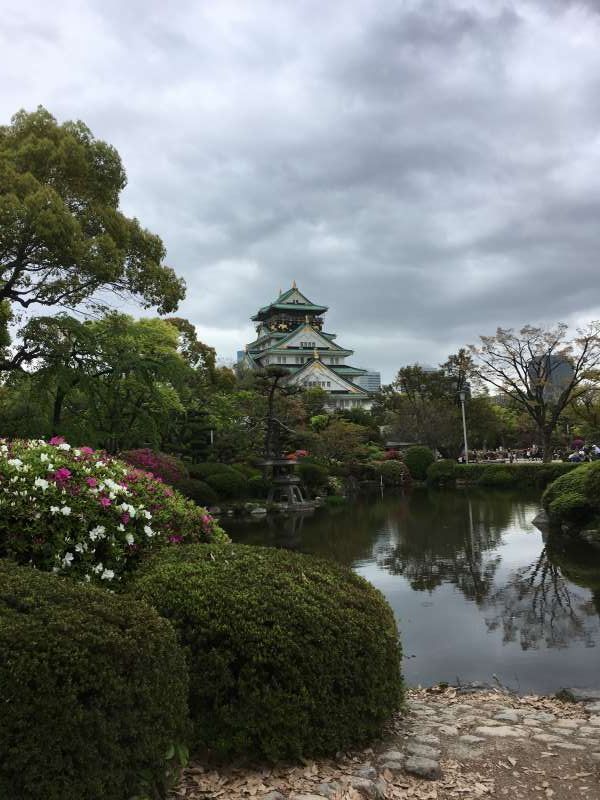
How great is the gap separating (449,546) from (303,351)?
134 feet

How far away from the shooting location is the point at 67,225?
979 cm

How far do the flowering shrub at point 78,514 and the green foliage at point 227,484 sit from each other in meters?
16.3

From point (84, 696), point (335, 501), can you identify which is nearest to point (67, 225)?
point (84, 696)

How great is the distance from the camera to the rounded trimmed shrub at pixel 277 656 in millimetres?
2742

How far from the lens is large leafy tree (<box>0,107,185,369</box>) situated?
9641 mm

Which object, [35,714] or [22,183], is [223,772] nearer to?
[35,714]

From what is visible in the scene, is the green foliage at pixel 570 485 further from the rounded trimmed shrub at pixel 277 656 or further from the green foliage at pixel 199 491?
the rounded trimmed shrub at pixel 277 656

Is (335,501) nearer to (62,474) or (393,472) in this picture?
(393,472)

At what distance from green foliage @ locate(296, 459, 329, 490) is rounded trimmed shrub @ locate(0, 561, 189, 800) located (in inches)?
861

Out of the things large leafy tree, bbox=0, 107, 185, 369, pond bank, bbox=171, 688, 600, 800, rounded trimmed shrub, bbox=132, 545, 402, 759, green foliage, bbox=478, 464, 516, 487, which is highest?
large leafy tree, bbox=0, 107, 185, 369

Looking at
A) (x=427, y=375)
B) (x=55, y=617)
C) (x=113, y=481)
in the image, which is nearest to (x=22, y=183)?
(x=113, y=481)

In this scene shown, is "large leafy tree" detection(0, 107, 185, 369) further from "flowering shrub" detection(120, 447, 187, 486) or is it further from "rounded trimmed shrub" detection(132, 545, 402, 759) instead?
"rounded trimmed shrub" detection(132, 545, 402, 759)

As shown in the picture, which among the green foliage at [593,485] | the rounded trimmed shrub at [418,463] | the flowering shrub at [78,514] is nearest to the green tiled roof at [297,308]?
the rounded trimmed shrub at [418,463]

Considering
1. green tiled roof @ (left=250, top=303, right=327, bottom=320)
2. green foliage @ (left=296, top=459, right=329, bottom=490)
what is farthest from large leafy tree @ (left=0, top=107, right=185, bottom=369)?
green tiled roof @ (left=250, top=303, right=327, bottom=320)
